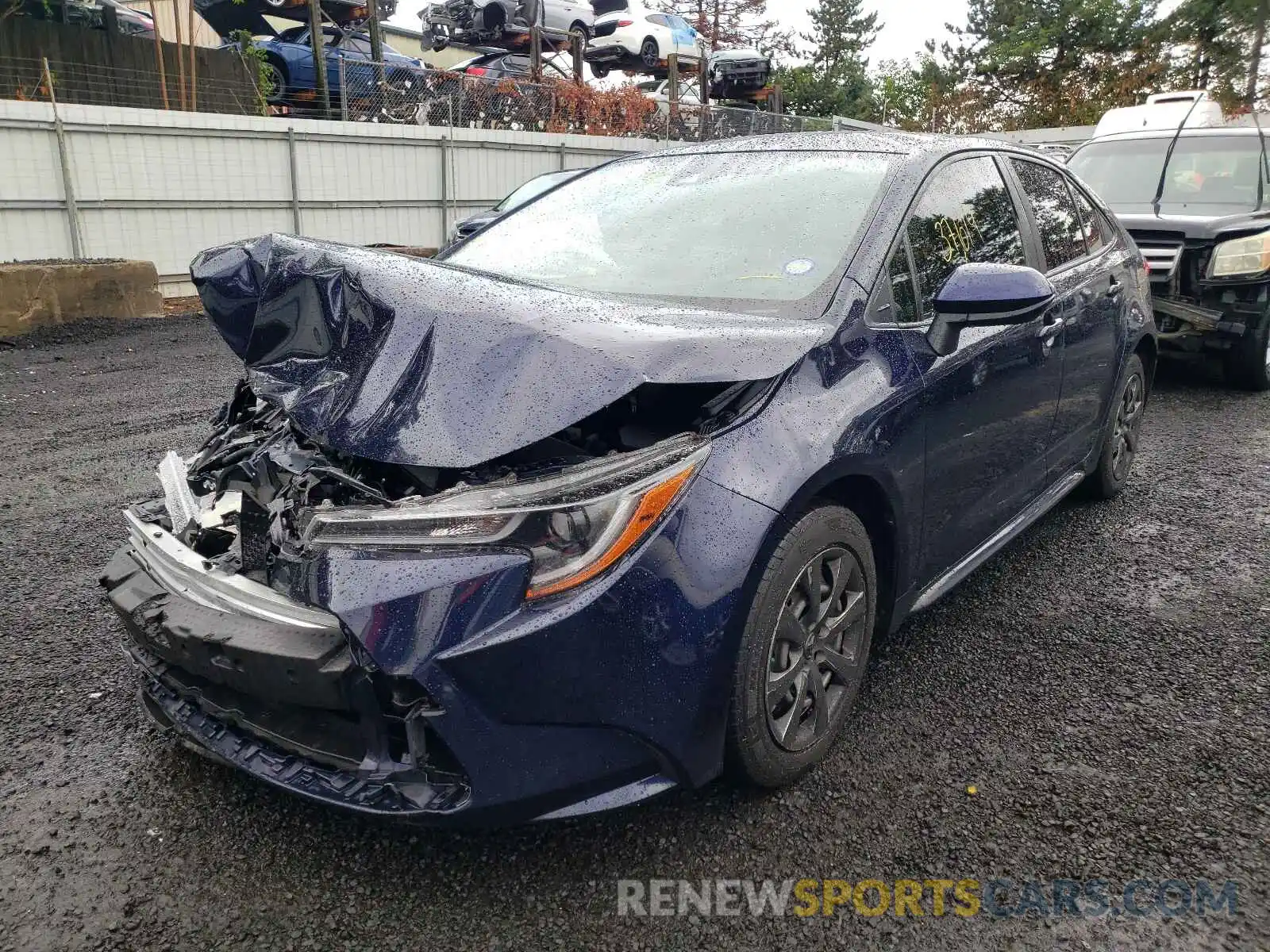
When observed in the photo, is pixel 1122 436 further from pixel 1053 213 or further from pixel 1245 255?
pixel 1245 255

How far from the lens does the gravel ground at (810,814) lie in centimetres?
195

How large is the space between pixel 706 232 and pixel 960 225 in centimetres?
87

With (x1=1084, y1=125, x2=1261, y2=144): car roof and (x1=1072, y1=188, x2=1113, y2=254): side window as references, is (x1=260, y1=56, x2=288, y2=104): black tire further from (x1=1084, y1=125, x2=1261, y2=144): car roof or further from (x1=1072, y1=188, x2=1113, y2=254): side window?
(x1=1072, y1=188, x2=1113, y2=254): side window

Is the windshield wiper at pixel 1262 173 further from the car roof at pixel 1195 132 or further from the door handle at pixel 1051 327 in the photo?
the door handle at pixel 1051 327

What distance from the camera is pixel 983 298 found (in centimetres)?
255

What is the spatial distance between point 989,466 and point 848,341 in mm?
904

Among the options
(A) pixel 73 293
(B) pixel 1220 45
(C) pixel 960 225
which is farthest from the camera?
(B) pixel 1220 45

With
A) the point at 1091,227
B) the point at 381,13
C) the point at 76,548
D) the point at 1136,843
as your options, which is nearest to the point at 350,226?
the point at 381,13

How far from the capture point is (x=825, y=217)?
9.20 ft

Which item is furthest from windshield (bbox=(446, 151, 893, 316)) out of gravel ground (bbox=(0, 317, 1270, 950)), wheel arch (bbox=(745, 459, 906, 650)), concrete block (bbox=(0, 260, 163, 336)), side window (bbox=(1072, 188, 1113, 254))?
concrete block (bbox=(0, 260, 163, 336))

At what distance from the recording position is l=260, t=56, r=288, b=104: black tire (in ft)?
43.7

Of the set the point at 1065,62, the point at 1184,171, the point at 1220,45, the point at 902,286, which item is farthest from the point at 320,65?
the point at 1065,62

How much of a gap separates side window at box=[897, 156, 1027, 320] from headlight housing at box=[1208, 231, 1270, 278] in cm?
389

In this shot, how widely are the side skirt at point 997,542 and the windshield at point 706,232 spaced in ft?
3.30
